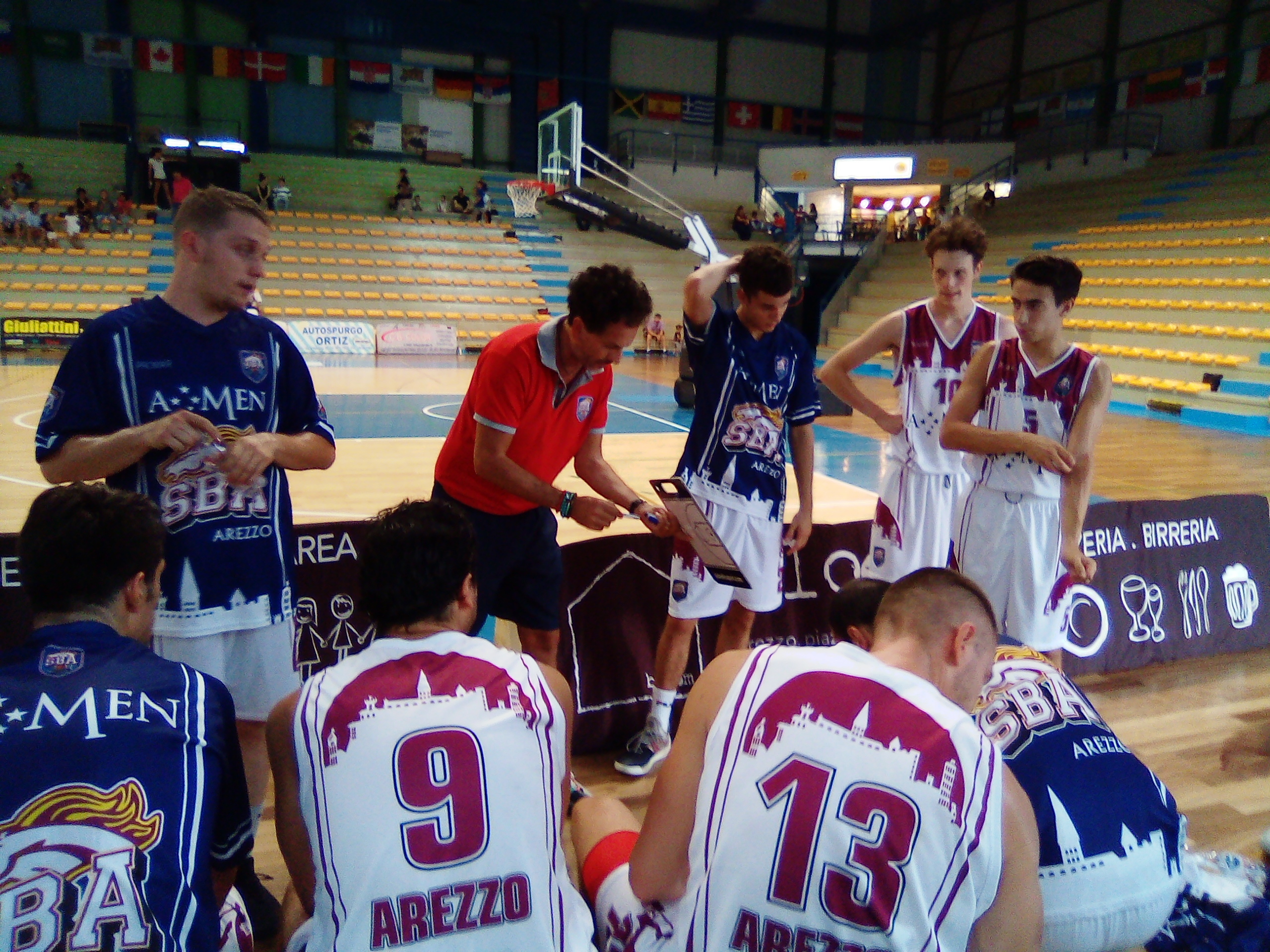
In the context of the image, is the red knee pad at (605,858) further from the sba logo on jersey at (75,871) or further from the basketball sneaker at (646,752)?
the basketball sneaker at (646,752)

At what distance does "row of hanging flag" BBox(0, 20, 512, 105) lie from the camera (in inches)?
863

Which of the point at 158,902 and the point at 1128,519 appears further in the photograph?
the point at 1128,519

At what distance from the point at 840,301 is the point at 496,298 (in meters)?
9.30

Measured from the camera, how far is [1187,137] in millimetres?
22797

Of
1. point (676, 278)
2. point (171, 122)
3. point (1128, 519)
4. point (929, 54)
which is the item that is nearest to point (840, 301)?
point (676, 278)

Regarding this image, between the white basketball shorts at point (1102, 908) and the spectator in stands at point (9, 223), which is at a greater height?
the spectator in stands at point (9, 223)

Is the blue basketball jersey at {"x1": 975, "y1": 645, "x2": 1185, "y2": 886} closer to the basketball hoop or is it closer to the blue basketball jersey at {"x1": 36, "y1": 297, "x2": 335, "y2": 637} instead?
the blue basketball jersey at {"x1": 36, "y1": 297, "x2": 335, "y2": 637}

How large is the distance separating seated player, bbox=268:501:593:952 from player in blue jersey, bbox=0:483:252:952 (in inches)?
6.6

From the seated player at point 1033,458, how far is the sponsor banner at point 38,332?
58.7ft

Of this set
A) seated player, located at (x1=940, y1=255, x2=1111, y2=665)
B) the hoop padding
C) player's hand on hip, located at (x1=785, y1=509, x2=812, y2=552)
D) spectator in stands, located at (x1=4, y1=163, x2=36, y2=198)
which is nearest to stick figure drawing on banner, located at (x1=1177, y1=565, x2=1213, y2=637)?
seated player, located at (x1=940, y1=255, x2=1111, y2=665)

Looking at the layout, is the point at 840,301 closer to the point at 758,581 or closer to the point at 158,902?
the point at 758,581

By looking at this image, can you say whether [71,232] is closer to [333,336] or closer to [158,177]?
[158,177]

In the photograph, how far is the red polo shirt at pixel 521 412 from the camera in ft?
9.17

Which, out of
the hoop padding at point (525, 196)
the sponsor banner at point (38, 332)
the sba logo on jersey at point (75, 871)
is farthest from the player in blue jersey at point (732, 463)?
the hoop padding at point (525, 196)
